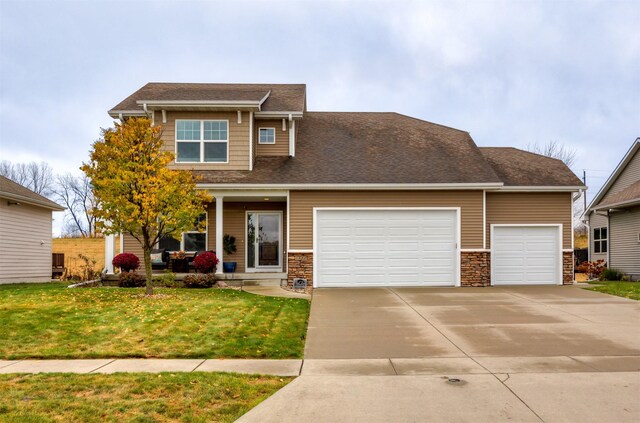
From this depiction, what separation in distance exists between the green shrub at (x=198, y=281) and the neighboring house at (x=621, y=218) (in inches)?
619

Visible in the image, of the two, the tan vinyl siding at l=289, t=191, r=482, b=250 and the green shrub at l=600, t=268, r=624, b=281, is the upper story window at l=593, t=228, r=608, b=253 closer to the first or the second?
the green shrub at l=600, t=268, r=624, b=281

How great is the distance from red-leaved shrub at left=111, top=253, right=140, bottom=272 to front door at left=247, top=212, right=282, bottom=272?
379 centimetres

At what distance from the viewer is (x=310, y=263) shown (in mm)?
15078

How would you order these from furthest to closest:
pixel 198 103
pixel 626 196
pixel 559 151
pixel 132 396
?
pixel 559 151
pixel 626 196
pixel 198 103
pixel 132 396

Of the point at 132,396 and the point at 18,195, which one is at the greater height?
the point at 18,195

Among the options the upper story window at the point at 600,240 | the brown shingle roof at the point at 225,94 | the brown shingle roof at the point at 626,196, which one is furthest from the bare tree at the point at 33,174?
the brown shingle roof at the point at 626,196

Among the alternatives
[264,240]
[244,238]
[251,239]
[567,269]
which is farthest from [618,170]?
[244,238]

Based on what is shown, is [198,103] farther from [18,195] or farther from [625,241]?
[625,241]

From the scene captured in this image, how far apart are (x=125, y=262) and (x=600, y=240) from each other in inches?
825

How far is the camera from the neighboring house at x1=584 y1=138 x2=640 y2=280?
19.2m

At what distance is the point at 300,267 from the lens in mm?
15062

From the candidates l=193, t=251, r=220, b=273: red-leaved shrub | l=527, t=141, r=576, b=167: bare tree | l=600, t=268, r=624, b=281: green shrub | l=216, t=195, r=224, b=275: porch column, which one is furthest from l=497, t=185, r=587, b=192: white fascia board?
l=527, t=141, r=576, b=167: bare tree

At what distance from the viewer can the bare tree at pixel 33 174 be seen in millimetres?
43062

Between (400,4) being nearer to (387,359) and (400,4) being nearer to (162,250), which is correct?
(162,250)
